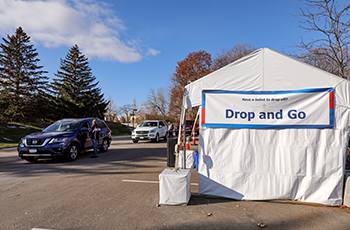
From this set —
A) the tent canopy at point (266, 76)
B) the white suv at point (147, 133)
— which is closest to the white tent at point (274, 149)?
the tent canopy at point (266, 76)

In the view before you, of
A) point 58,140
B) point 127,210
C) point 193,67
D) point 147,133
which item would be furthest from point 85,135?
point 193,67

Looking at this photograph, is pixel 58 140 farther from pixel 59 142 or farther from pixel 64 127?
pixel 64 127

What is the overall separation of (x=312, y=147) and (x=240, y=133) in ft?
4.87

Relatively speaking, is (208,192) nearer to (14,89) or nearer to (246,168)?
(246,168)

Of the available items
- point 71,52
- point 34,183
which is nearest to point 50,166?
point 34,183

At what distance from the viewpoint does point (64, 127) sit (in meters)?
10.8

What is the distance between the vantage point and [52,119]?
121 ft

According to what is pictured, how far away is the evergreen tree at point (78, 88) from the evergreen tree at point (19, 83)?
227 inches

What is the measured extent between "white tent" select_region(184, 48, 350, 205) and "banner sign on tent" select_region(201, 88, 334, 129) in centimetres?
11

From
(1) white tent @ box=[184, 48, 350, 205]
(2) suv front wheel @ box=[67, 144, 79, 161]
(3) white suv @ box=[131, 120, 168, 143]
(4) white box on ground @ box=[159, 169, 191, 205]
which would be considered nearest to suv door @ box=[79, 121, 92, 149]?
(2) suv front wheel @ box=[67, 144, 79, 161]

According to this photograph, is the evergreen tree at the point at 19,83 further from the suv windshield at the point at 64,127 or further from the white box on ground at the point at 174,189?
the white box on ground at the point at 174,189

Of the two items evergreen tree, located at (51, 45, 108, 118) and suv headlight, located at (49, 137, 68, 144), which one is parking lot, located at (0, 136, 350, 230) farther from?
evergreen tree, located at (51, 45, 108, 118)

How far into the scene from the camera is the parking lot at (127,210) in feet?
12.8

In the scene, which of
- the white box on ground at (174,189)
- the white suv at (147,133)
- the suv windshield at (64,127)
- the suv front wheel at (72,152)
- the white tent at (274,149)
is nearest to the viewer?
the white box on ground at (174,189)
